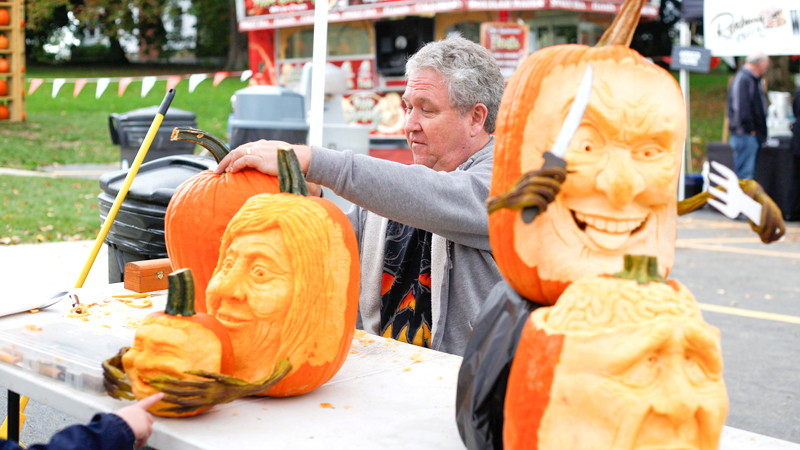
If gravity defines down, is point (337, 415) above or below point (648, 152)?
below

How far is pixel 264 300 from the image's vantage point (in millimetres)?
1358

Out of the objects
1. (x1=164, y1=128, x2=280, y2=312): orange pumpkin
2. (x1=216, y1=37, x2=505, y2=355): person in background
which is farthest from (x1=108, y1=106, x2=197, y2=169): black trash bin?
(x1=164, y1=128, x2=280, y2=312): orange pumpkin

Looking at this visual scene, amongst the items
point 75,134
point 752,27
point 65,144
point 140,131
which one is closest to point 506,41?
point 752,27

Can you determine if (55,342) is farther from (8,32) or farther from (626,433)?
(8,32)

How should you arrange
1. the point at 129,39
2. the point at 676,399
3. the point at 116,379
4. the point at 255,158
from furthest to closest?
1. the point at 129,39
2. the point at 255,158
3. the point at 116,379
4. the point at 676,399

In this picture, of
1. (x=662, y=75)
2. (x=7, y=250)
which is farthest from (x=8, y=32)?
(x=662, y=75)

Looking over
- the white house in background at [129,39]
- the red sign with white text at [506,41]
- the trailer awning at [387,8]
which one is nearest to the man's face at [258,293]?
the red sign with white text at [506,41]

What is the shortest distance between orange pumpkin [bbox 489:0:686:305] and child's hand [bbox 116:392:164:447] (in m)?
0.70

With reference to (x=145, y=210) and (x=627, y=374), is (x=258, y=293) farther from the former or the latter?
(x=145, y=210)

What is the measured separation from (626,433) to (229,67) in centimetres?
2669

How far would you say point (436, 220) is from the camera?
1.87 meters

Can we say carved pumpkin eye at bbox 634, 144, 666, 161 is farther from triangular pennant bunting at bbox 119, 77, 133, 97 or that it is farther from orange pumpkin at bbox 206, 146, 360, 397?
triangular pennant bunting at bbox 119, 77, 133, 97

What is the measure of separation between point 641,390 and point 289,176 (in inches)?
33.8

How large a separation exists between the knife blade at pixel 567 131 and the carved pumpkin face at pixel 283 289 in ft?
1.62
